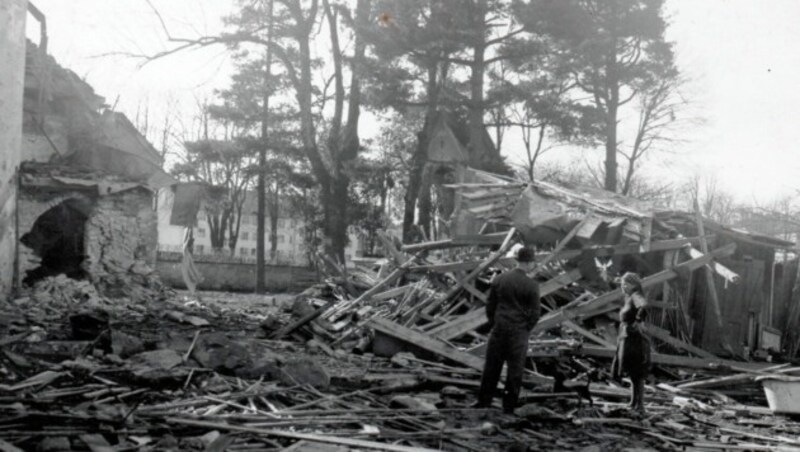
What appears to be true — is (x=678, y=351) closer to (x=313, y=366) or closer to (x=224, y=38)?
(x=313, y=366)

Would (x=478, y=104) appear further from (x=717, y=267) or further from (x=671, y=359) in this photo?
(x=671, y=359)

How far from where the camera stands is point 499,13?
24656 millimetres

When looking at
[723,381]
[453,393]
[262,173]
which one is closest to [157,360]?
[453,393]

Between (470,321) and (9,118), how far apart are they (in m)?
11.8

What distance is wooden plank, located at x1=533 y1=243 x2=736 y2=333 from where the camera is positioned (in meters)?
10.6

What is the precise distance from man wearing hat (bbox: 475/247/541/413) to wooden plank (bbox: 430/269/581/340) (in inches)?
125

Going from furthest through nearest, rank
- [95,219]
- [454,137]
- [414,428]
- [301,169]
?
[301,169], [454,137], [95,219], [414,428]

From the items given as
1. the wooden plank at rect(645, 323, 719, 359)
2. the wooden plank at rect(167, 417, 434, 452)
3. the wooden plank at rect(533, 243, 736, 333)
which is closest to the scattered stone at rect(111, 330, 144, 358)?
the wooden plank at rect(167, 417, 434, 452)

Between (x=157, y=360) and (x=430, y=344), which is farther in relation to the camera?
(x=430, y=344)

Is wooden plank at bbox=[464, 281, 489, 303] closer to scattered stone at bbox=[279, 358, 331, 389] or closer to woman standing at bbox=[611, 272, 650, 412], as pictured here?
woman standing at bbox=[611, 272, 650, 412]

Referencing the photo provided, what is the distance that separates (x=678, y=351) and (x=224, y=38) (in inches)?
764

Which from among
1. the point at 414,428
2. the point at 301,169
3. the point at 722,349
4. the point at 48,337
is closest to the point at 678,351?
the point at 722,349

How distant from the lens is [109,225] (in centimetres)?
1864

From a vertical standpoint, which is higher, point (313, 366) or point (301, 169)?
point (301, 169)
